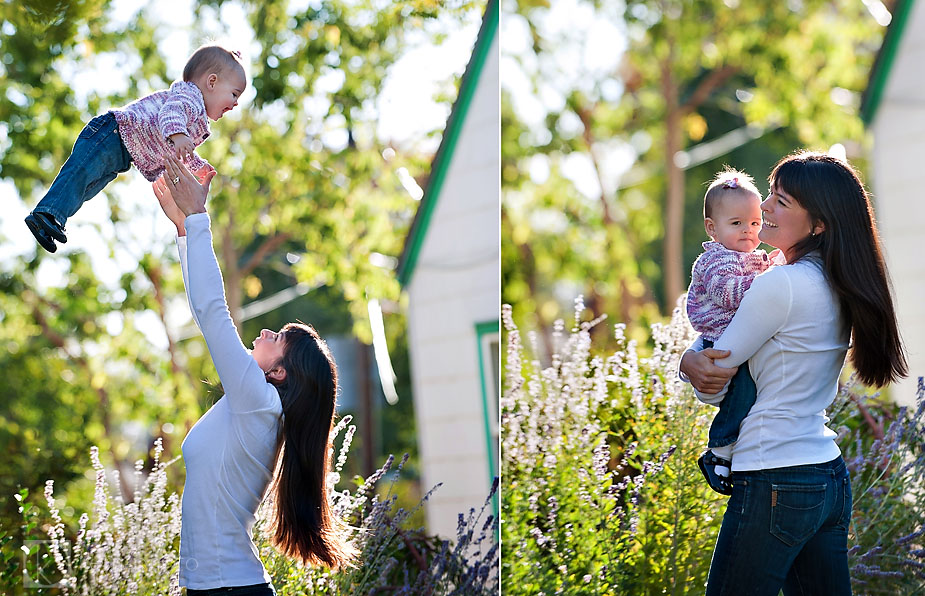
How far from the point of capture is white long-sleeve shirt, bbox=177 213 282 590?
2209 millimetres

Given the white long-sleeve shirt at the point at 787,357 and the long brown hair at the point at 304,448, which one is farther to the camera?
the long brown hair at the point at 304,448

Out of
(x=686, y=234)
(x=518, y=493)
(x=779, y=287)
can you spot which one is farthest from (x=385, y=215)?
(x=686, y=234)

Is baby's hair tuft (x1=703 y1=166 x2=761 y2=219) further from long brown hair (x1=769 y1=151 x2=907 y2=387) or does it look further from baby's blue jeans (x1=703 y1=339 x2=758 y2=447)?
baby's blue jeans (x1=703 y1=339 x2=758 y2=447)

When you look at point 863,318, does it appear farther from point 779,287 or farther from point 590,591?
point 590,591

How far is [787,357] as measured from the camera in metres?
2.23

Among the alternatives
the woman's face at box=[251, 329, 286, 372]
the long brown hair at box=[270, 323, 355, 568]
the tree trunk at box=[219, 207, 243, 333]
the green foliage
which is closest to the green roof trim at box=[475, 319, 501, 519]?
the green foliage

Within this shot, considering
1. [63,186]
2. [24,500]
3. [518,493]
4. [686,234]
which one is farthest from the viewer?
[686,234]

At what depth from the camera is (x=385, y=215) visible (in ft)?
12.6

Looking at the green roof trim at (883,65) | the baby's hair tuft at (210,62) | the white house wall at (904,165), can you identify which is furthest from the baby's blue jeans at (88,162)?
the green roof trim at (883,65)

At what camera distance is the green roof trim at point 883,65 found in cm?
554

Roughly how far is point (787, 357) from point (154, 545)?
183 cm

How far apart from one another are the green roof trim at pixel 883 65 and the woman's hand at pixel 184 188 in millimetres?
4468

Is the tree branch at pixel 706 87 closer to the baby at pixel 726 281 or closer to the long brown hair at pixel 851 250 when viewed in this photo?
the baby at pixel 726 281

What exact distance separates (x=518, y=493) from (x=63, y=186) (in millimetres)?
1785
